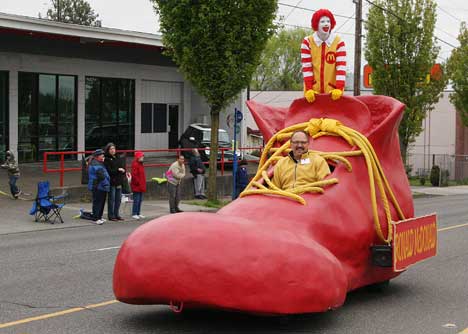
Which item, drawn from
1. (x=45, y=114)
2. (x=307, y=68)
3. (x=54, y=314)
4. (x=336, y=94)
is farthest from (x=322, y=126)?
(x=45, y=114)

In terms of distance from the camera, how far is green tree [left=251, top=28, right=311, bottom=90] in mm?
80500

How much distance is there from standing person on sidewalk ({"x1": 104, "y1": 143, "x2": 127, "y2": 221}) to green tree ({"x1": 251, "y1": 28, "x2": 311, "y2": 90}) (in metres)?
61.4

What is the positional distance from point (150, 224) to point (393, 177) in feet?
10.7

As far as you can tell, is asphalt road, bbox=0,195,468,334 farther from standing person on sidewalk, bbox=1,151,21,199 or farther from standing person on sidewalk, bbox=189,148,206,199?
standing person on sidewalk, bbox=189,148,206,199

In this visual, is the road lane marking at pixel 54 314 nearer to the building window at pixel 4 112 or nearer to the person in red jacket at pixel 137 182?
the person in red jacket at pixel 137 182

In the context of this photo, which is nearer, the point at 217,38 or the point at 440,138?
the point at 217,38

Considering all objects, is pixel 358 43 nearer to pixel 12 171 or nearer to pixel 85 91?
pixel 85 91

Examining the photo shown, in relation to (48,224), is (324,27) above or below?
above

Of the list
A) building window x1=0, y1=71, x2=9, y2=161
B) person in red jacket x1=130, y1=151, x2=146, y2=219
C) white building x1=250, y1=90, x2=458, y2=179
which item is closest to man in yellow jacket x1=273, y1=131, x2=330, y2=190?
person in red jacket x1=130, y1=151, x2=146, y2=219

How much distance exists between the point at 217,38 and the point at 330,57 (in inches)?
491

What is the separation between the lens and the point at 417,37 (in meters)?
35.9

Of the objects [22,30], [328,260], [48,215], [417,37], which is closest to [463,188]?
[417,37]

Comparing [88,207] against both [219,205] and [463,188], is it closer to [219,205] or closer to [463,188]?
[219,205]

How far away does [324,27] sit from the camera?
372 inches
